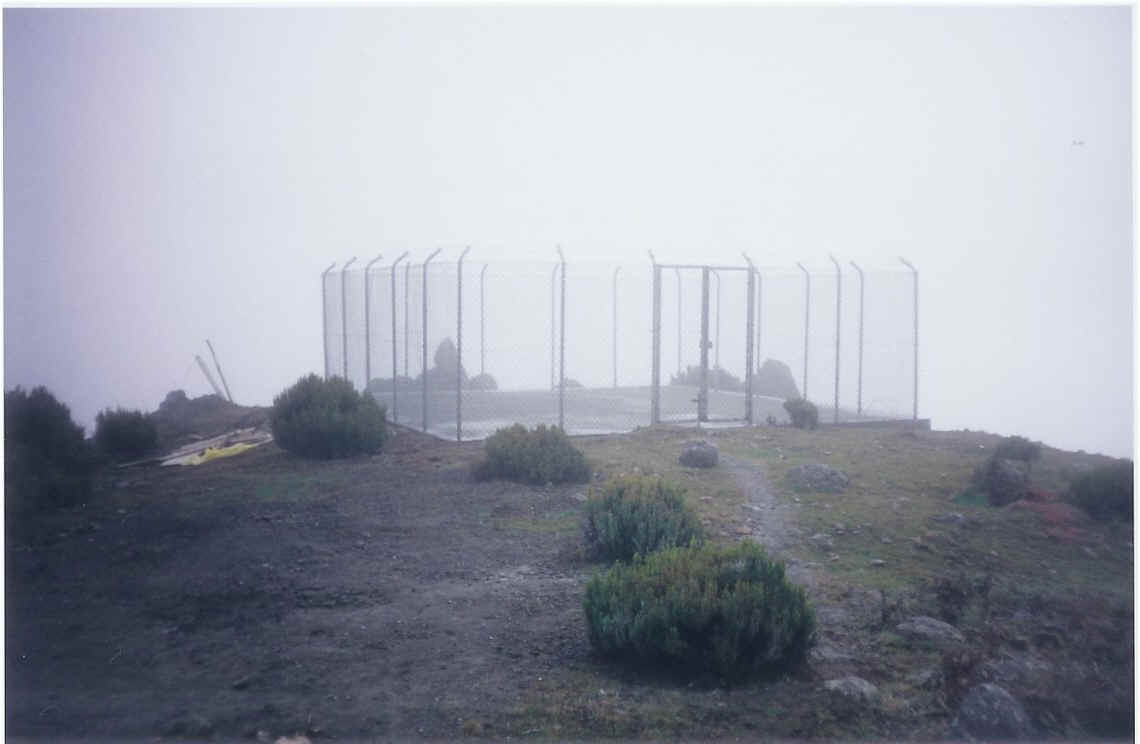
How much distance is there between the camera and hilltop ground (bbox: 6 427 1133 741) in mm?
4457

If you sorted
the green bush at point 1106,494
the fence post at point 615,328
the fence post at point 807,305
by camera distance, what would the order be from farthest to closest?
the fence post at point 807,305
the fence post at point 615,328
the green bush at point 1106,494

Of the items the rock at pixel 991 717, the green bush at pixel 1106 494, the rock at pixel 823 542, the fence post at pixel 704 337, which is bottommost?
the rock at pixel 991 717

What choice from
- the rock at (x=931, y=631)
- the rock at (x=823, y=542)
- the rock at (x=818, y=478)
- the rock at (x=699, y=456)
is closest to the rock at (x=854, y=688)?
the rock at (x=931, y=631)

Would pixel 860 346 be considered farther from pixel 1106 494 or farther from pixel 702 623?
pixel 702 623

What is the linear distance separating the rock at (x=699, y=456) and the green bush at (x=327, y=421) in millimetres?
4225

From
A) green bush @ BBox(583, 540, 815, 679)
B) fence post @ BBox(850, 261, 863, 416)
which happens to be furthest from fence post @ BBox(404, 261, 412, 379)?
green bush @ BBox(583, 540, 815, 679)

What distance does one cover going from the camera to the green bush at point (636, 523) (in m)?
6.95

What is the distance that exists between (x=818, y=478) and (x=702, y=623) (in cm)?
538

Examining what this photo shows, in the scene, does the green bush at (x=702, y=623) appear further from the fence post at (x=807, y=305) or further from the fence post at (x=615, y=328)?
the fence post at (x=807, y=305)

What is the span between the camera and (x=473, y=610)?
589cm

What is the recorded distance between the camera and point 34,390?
476 inches

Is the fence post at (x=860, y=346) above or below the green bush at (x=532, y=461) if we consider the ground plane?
above

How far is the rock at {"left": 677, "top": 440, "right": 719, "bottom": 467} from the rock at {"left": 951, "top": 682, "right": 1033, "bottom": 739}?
624cm

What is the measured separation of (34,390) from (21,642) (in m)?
7.84
